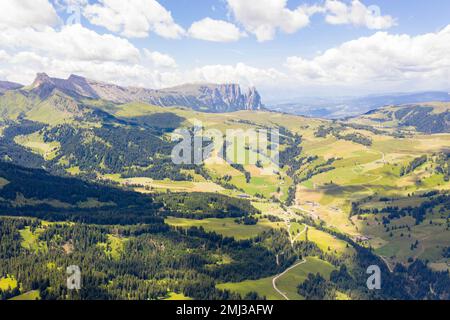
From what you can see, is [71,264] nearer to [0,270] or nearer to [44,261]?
[44,261]
